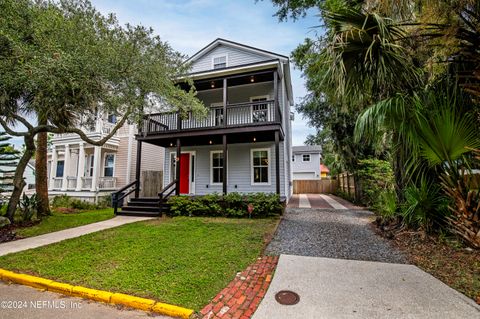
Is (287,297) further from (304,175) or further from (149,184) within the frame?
(304,175)

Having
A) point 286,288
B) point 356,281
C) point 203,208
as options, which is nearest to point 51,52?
point 203,208

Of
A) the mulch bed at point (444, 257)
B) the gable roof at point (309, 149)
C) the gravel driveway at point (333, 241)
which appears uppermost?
the gable roof at point (309, 149)

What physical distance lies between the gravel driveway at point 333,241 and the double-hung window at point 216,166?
538 cm

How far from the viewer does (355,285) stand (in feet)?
10.2

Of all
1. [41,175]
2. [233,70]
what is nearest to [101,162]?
[41,175]

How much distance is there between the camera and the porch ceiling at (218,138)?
1000 centimetres

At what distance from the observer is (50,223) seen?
26.0 ft

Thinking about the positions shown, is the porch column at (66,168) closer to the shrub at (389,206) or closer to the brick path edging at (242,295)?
the brick path edging at (242,295)

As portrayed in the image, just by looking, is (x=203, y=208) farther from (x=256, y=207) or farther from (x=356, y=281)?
(x=356, y=281)

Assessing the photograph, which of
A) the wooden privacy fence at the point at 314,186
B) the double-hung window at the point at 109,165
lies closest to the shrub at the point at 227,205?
the double-hung window at the point at 109,165

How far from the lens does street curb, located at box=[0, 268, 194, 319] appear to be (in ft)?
8.48

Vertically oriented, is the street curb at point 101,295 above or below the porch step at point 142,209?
below

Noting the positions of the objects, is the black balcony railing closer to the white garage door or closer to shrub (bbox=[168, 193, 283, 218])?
shrub (bbox=[168, 193, 283, 218])

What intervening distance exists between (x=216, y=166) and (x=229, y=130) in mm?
3005
